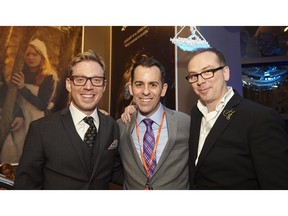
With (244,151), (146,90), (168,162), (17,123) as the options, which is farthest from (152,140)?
(17,123)

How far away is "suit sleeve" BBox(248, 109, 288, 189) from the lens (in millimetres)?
1366

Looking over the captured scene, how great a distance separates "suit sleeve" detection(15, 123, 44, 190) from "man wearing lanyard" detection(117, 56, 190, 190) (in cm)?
49

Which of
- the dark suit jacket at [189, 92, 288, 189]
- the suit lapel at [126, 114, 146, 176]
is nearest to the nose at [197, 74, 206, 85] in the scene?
the dark suit jacket at [189, 92, 288, 189]

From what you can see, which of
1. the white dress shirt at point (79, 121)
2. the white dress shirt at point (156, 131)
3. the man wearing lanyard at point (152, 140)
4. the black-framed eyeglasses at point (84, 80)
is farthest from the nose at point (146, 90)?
the white dress shirt at point (79, 121)

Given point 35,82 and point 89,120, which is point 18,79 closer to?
point 35,82

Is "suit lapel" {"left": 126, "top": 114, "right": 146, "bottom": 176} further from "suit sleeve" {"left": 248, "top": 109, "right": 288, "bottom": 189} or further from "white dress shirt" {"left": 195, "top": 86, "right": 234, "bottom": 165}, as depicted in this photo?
"suit sleeve" {"left": 248, "top": 109, "right": 288, "bottom": 189}

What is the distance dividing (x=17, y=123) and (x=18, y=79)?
0.32 m

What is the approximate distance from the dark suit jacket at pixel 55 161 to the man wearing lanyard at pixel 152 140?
0.19m

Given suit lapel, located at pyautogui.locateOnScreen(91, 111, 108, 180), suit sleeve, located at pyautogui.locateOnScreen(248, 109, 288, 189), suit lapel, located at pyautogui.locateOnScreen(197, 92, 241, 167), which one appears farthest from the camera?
suit lapel, located at pyautogui.locateOnScreen(91, 111, 108, 180)

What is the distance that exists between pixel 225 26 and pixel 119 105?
934 millimetres

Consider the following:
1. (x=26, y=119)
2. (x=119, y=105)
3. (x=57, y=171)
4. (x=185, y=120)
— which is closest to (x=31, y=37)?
(x=26, y=119)

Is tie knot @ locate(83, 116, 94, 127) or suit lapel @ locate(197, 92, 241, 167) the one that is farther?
tie knot @ locate(83, 116, 94, 127)

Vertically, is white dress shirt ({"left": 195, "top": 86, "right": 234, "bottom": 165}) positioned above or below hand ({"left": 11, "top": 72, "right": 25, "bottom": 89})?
below

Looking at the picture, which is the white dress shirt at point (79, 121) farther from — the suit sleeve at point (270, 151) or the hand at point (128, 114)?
the suit sleeve at point (270, 151)
